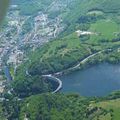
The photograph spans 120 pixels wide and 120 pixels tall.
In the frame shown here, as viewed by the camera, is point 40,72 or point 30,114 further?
point 40,72

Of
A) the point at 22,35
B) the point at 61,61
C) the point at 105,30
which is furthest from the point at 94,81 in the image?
the point at 22,35

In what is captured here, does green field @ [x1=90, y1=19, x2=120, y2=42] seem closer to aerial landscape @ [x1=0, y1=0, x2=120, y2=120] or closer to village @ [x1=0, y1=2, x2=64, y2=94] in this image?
aerial landscape @ [x1=0, y1=0, x2=120, y2=120]

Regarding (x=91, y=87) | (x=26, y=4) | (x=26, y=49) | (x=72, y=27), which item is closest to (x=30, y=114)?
(x=91, y=87)

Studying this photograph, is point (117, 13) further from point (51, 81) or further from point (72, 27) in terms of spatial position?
point (51, 81)

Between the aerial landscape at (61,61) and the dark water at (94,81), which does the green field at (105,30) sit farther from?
the dark water at (94,81)

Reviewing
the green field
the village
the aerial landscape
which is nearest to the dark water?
the aerial landscape

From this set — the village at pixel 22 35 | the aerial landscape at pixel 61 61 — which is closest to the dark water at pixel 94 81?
the aerial landscape at pixel 61 61

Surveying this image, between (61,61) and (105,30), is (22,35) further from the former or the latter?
(61,61)

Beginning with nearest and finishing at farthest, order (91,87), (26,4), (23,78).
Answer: (91,87), (23,78), (26,4)
